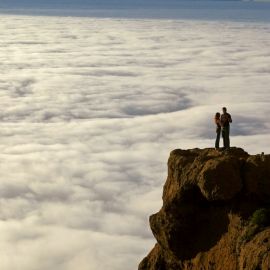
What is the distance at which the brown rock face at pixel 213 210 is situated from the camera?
26938 millimetres

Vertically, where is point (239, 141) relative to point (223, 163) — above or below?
above

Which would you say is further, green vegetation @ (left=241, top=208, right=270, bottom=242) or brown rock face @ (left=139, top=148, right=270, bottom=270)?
brown rock face @ (left=139, top=148, right=270, bottom=270)

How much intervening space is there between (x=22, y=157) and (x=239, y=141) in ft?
182

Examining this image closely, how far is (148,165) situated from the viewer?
166m

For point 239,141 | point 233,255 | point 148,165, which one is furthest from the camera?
point 239,141

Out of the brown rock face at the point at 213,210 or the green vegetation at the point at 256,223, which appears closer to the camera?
the green vegetation at the point at 256,223

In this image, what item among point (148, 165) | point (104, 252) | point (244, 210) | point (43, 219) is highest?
point (148, 165)

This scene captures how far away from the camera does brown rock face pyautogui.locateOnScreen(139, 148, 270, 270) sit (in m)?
26.9

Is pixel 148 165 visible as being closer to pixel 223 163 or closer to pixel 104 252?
pixel 104 252

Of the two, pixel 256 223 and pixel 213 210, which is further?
pixel 213 210

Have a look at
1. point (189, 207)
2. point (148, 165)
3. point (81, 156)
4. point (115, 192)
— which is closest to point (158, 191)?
point (115, 192)

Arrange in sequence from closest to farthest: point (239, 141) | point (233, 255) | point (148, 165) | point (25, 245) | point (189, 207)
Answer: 1. point (233, 255)
2. point (189, 207)
3. point (25, 245)
4. point (148, 165)
5. point (239, 141)

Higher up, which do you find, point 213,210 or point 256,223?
point 213,210

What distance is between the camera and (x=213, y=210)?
28938 mm
